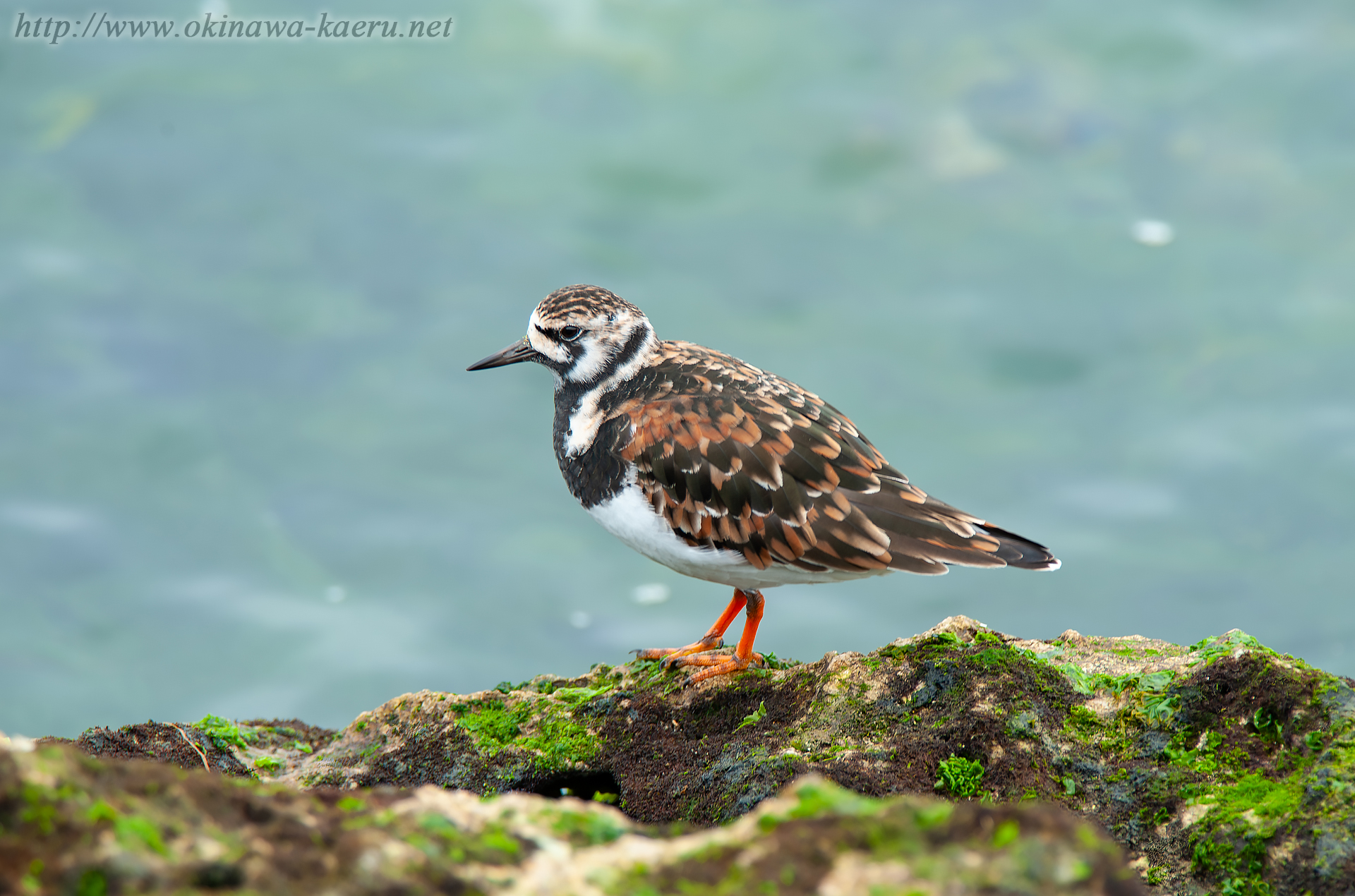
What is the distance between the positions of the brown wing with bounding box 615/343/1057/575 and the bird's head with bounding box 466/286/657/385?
484 millimetres

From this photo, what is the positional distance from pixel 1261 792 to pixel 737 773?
1.91 meters

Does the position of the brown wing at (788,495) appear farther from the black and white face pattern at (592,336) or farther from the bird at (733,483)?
the black and white face pattern at (592,336)

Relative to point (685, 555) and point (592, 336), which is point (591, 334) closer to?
point (592, 336)

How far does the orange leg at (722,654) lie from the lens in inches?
220

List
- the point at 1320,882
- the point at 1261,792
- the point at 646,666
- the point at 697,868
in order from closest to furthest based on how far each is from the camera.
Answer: the point at 697,868, the point at 1320,882, the point at 1261,792, the point at 646,666

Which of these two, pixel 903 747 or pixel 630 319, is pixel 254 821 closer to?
pixel 903 747

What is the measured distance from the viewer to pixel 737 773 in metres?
4.59

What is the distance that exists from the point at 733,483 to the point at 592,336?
4.10 ft

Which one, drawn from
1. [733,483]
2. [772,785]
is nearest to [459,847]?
[772,785]

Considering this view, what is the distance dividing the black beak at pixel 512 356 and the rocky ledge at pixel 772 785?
1.82m

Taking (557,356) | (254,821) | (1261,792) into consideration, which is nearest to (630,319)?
(557,356)

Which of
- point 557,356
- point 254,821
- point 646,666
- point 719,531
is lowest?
point 254,821

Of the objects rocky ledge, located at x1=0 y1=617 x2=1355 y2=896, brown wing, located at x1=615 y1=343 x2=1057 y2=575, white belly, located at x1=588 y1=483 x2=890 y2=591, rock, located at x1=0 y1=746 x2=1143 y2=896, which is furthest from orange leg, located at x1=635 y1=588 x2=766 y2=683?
rock, located at x1=0 y1=746 x2=1143 y2=896

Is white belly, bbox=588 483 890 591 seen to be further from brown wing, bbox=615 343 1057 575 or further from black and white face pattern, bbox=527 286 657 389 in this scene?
black and white face pattern, bbox=527 286 657 389
